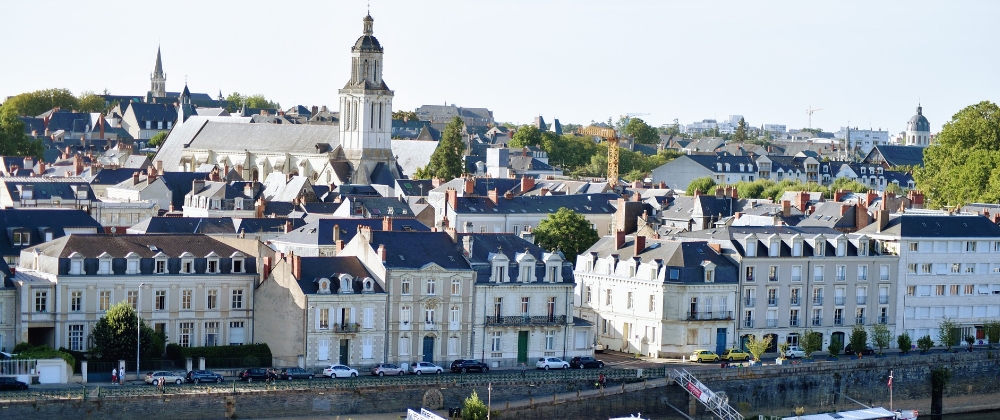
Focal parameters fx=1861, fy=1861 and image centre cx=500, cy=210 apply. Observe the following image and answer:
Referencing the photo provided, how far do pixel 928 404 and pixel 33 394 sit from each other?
36.4m

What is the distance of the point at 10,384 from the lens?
2197 inches

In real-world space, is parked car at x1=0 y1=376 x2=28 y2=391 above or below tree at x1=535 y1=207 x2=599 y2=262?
below

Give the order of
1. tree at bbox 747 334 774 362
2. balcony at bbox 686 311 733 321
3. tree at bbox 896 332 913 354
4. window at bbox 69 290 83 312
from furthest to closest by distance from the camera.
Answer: tree at bbox 896 332 913 354
balcony at bbox 686 311 733 321
tree at bbox 747 334 774 362
window at bbox 69 290 83 312

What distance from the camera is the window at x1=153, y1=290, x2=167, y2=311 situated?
64.2 metres

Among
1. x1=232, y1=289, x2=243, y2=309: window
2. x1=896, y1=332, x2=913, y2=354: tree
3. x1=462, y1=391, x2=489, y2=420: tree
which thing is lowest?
x1=462, y1=391, x2=489, y2=420: tree

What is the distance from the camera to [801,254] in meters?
74.9

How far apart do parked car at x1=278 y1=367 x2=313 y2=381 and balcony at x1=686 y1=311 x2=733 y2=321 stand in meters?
16.6

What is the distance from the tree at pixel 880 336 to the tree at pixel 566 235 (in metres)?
15.9

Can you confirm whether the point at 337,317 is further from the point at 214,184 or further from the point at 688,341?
the point at 214,184

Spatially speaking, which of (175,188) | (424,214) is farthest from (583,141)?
(424,214)

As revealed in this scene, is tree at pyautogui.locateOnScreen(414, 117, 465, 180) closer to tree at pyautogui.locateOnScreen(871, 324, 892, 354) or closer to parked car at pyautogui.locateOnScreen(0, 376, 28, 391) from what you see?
tree at pyautogui.locateOnScreen(871, 324, 892, 354)

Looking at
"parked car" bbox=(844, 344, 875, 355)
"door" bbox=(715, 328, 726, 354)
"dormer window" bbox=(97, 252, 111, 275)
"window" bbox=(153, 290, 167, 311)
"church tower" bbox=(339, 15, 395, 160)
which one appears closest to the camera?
"dormer window" bbox=(97, 252, 111, 275)

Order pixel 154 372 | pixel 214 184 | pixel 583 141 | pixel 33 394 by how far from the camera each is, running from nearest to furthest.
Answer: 1. pixel 33 394
2. pixel 154 372
3. pixel 214 184
4. pixel 583 141

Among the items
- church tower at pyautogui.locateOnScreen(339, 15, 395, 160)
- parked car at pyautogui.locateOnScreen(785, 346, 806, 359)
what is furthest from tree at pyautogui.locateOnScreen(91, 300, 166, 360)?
church tower at pyautogui.locateOnScreen(339, 15, 395, 160)
